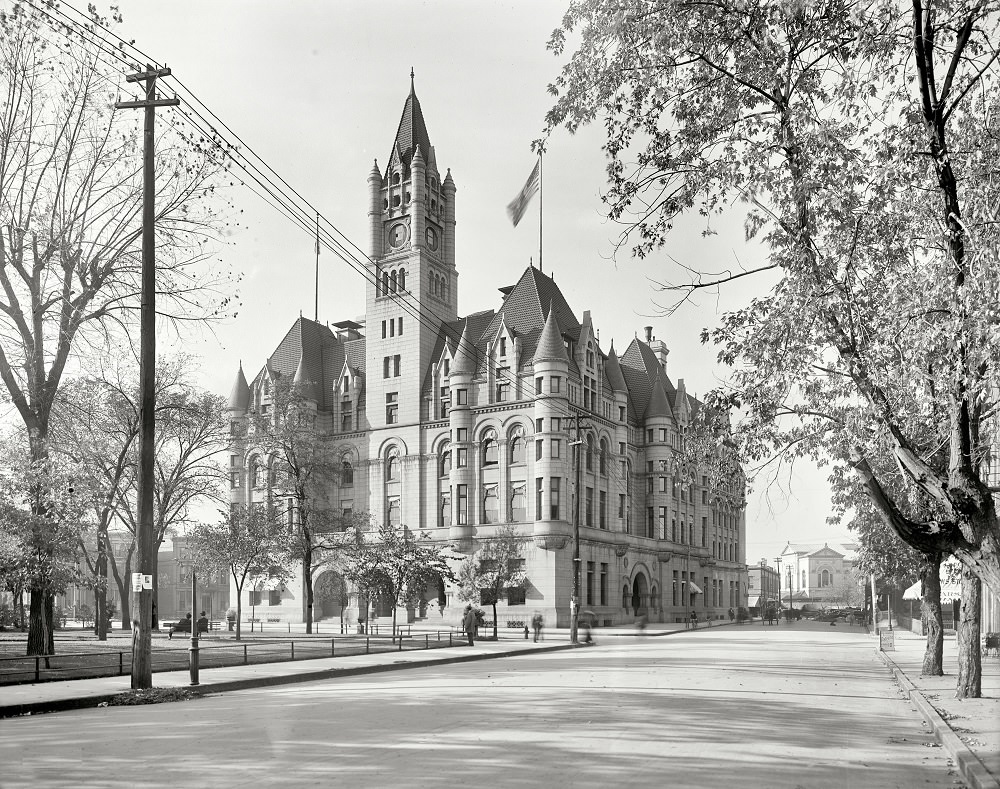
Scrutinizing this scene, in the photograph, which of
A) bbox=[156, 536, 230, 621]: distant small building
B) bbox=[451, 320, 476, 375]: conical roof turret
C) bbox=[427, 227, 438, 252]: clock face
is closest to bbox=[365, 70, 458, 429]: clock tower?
bbox=[427, 227, 438, 252]: clock face

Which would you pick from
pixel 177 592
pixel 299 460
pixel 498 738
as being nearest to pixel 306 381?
pixel 299 460

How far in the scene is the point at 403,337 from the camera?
74312 mm

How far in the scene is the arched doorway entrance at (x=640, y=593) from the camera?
76062 millimetres

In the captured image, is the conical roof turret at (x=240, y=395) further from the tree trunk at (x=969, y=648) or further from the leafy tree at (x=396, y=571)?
the tree trunk at (x=969, y=648)

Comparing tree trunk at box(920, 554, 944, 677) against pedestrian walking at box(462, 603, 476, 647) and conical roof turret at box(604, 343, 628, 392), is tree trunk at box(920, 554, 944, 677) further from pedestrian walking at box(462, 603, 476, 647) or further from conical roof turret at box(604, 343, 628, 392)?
conical roof turret at box(604, 343, 628, 392)

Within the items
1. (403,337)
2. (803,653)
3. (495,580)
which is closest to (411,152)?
(403,337)

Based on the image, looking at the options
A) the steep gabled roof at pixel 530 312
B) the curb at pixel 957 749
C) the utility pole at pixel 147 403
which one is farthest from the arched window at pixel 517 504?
the utility pole at pixel 147 403

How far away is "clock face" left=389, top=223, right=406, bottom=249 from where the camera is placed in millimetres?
74562

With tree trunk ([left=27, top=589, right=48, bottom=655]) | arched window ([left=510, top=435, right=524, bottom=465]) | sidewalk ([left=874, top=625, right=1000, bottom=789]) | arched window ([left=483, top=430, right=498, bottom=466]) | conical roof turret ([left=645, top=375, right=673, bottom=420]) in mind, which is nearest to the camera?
sidewalk ([left=874, top=625, right=1000, bottom=789])

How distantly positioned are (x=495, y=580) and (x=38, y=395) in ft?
100

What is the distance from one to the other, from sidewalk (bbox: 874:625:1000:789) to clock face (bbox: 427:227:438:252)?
177 feet

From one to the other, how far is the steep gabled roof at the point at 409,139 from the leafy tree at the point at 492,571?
31.4 metres

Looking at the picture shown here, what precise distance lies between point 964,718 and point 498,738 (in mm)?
7496

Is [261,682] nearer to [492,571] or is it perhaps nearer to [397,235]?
[492,571]
